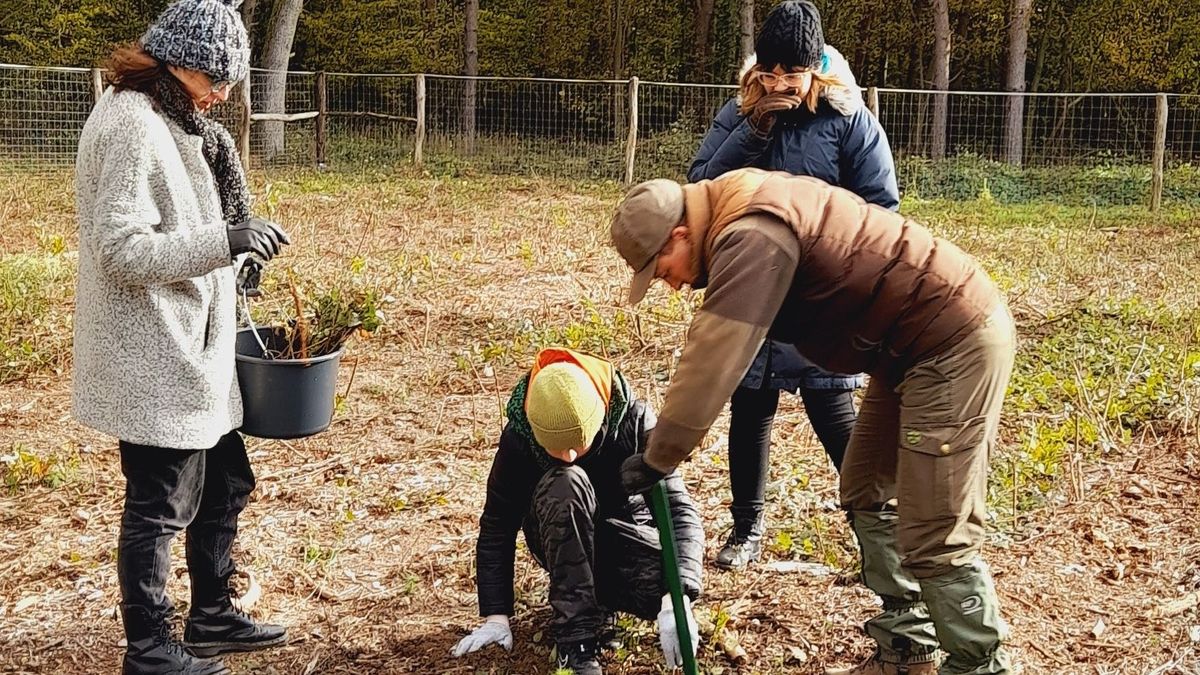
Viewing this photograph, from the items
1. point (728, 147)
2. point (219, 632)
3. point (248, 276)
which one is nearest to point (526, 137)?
point (728, 147)

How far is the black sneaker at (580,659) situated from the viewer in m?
3.13

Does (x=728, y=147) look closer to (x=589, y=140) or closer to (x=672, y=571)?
(x=672, y=571)

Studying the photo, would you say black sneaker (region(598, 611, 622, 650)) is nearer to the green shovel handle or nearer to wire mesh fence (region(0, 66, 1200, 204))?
the green shovel handle

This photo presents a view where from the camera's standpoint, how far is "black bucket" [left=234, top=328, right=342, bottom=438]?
311 cm

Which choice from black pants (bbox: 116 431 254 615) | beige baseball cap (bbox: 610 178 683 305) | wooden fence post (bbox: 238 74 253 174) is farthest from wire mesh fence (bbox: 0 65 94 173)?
beige baseball cap (bbox: 610 178 683 305)

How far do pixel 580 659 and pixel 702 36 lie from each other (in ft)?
72.0

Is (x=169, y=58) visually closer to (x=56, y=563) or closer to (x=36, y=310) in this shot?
(x=56, y=563)

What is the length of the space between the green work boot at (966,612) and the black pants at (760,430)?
0.80 meters

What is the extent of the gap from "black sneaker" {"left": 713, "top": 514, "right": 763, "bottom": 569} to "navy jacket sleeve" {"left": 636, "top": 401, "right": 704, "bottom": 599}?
56cm

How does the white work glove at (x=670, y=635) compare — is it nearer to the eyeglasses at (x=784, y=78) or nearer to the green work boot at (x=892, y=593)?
the green work boot at (x=892, y=593)

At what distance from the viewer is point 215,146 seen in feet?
9.89

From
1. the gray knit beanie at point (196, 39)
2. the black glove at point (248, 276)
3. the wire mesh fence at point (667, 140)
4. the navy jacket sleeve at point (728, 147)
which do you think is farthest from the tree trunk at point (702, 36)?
the gray knit beanie at point (196, 39)

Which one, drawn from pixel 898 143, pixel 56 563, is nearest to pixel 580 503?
pixel 56 563

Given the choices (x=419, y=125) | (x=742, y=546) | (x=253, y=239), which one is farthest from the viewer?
(x=419, y=125)
